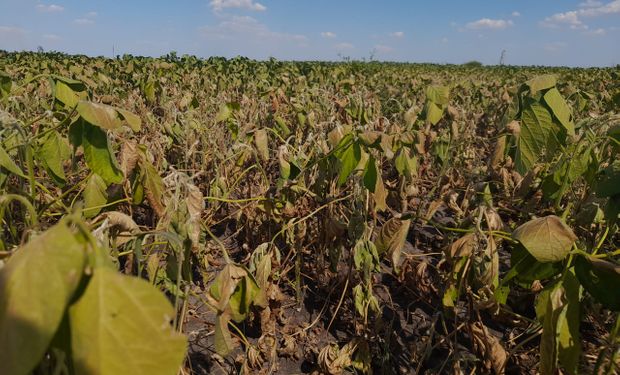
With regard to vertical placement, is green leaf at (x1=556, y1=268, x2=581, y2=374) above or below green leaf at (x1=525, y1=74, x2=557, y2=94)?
below

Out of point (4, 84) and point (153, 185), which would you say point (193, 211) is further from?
point (4, 84)

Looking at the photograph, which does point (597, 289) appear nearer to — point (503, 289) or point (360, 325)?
point (503, 289)

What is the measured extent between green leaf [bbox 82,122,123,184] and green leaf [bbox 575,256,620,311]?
1.06m

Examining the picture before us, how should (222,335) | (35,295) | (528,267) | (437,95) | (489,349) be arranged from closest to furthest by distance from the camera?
(35,295)
(528,267)
(222,335)
(489,349)
(437,95)

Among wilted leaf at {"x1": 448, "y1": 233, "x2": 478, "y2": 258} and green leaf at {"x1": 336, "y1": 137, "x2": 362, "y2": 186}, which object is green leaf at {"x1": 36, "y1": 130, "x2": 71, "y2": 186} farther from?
wilted leaf at {"x1": 448, "y1": 233, "x2": 478, "y2": 258}

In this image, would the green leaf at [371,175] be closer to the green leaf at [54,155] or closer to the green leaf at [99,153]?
the green leaf at [99,153]

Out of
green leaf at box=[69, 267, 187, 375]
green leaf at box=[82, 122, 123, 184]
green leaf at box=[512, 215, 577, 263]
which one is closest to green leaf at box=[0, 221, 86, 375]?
green leaf at box=[69, 267, 187, 375]

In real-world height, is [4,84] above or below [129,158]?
above

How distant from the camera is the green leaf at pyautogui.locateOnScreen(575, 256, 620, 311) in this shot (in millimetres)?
870

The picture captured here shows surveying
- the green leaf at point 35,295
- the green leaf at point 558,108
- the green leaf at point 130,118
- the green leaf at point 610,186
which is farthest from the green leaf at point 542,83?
A: the green leaf at point 35,295

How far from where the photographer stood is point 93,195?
138 centimetres

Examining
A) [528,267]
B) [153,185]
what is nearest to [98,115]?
[153,185]

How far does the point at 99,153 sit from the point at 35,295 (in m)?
0.75

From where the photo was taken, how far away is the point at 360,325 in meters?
1.91
